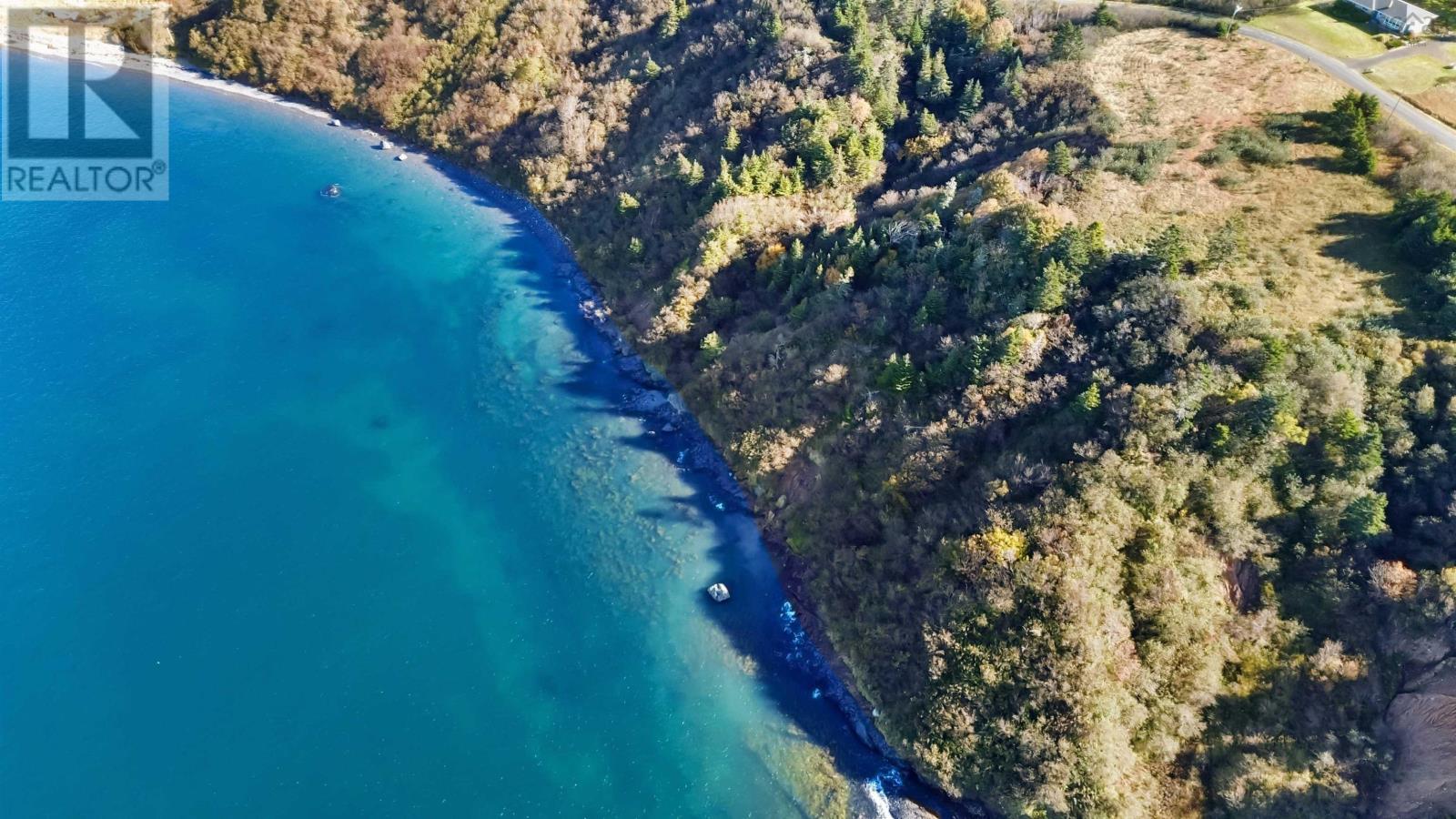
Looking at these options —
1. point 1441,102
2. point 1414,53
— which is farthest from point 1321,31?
point 1441,102

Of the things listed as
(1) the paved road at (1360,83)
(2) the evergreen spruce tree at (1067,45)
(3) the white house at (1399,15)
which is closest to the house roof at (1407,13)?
(3) the white house at (1399,15)

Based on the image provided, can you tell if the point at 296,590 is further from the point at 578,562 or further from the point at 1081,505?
the point at 1081,505

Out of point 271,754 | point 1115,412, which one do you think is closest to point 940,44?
point 1115,412

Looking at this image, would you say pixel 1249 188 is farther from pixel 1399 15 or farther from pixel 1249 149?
pixel 1399 15

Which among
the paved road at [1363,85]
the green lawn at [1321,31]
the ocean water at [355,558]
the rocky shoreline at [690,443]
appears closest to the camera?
the ocean water at [355,558]

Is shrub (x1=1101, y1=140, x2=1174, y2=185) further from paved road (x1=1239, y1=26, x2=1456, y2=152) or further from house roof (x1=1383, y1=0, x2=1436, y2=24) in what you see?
house roof (x1=1383, y1=0, x2=1436, y2=24)

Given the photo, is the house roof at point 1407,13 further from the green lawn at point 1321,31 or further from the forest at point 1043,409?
the forest at point 1043,409
